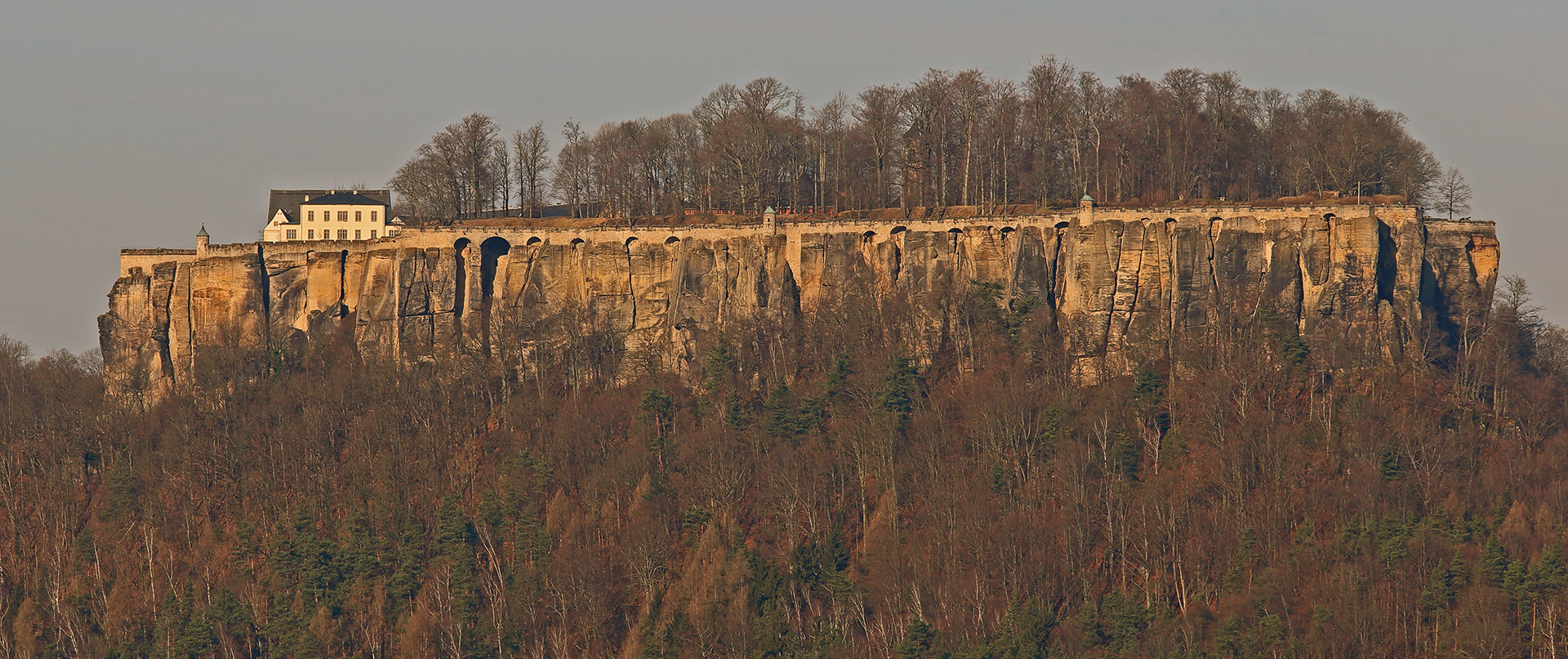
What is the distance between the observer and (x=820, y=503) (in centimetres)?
8925

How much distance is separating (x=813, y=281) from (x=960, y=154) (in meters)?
12.1

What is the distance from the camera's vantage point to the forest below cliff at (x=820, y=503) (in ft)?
268

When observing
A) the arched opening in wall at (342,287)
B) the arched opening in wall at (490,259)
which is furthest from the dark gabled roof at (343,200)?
the arched opening in wall at (490,259)

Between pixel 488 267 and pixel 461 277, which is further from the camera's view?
pixel 488 267

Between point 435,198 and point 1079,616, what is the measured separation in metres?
44.6

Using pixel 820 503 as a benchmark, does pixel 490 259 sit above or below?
above

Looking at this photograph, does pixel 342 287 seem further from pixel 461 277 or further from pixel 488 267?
pixel 488 267

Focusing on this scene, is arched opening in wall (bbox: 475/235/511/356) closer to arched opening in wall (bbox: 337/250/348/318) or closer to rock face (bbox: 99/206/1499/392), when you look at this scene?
rock face (bbox: 99/206/1499/392)

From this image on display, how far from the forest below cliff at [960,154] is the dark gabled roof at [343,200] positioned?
231 centimetres

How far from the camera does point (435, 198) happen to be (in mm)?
112375

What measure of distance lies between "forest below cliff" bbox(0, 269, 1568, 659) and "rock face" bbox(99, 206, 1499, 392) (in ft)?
4.35

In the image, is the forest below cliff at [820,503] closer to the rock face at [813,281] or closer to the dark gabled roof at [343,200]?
the rock face at [813,281]

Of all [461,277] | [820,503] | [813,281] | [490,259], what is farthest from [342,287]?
[820,503]

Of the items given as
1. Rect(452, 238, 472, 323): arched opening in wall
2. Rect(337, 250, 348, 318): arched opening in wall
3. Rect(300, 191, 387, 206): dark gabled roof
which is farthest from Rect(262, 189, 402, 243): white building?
Rect(452, 238, 472, 323): arched opening in wall
